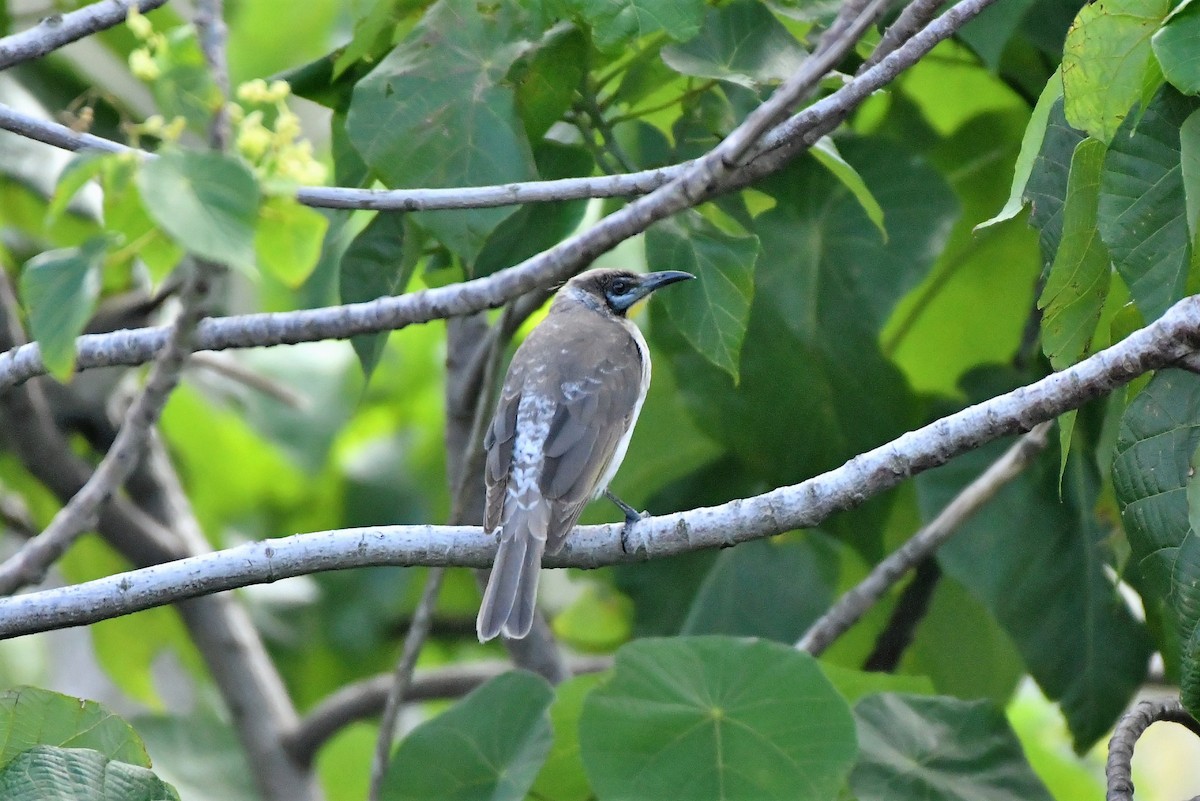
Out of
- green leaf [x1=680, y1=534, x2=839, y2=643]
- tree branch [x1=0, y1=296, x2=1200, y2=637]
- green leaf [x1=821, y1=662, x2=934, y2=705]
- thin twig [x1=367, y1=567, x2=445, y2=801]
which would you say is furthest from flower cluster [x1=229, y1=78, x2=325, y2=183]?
green leaf [x1=680, y1=534, x2=839, y2=643]

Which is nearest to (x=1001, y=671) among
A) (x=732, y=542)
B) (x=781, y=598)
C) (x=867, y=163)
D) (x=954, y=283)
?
(x=781, y=598)

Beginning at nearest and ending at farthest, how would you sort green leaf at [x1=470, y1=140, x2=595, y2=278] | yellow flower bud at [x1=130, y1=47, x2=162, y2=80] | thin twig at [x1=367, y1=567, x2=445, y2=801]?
1. yellow flower bud at [x1=130, y1=47, x2=162, y2=80]
2. green leaf at [x1=470, y1=140, x2=595, y2=278]
3. thin twig at [x1=367, y1=567, x2=445, y2=801]

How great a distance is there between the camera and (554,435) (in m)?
3.86

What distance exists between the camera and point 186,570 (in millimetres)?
2594

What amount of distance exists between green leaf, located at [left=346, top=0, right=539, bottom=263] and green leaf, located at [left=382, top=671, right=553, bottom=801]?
1.24 m

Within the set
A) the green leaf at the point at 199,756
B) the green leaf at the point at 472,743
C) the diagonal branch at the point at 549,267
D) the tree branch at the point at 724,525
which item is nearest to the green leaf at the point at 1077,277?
the tree branch at the point at 724,525

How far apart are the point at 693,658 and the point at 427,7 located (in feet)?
5.93

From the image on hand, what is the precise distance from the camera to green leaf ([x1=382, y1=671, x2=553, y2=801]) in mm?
3512

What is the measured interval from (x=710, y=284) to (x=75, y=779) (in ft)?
5.55

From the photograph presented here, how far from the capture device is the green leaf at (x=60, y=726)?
2.72m

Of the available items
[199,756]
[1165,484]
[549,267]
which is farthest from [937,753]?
[199,756]

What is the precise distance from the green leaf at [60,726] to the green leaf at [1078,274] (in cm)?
199

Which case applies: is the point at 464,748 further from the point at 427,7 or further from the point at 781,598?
the point at 427,7

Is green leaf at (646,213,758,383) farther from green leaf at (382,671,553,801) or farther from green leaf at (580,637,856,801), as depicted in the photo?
green leaf at (382,671,553,801)
